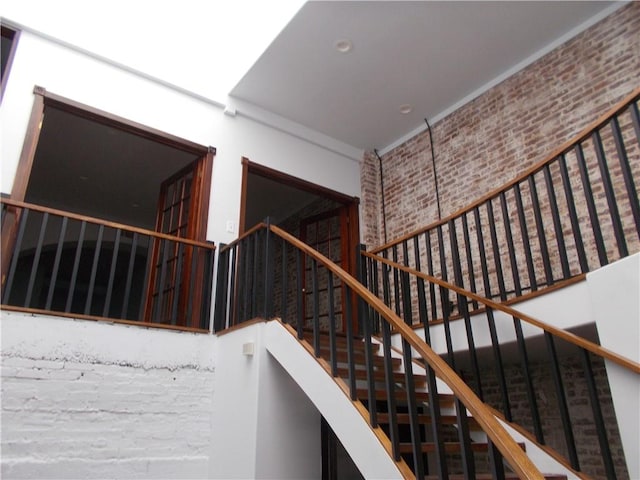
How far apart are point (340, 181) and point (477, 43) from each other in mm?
2378

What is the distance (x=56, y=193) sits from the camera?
7.63 meters

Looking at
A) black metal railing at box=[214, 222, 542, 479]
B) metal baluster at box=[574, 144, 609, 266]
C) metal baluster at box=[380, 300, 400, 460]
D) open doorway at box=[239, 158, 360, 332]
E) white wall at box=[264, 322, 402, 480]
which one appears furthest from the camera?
open doorway at box=[239, 158, 360, 332]

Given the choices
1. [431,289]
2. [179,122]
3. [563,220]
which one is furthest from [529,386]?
[179,122]

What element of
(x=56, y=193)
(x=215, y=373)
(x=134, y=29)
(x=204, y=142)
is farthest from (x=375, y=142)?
(x=56, y=193)

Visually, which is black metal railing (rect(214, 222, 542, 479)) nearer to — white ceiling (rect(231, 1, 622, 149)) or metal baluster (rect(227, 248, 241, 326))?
metal baluster (rect(227, 248, 241, 326))

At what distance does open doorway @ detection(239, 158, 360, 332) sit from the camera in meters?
5.93

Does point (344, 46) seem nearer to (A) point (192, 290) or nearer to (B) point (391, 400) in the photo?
(A) point (192, 290)

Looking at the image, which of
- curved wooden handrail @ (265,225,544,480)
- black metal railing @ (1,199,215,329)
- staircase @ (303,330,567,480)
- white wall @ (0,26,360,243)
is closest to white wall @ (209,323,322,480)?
staircase @ (303,330,567,480)

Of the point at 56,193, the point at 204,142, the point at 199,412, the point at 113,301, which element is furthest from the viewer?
the point at 113,301

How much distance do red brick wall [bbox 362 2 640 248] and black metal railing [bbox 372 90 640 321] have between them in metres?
0.31

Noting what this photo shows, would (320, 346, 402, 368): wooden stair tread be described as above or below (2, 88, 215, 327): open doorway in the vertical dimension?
below

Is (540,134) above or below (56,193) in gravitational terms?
below

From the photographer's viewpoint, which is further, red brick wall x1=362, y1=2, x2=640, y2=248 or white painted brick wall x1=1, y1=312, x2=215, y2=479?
red brick wall x1=362, y1=2, x2=640, y2=248

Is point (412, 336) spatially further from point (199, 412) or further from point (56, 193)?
point (56, 193)
